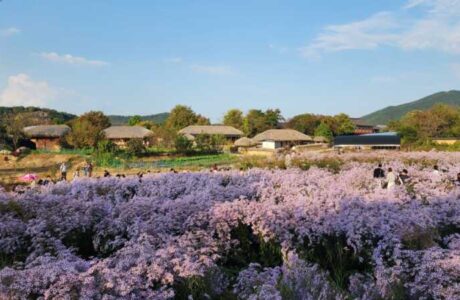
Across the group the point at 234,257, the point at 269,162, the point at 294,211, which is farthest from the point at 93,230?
the point at 269,162

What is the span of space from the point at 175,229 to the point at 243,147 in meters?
67.1

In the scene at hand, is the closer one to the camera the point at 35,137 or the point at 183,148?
the point at 183,148

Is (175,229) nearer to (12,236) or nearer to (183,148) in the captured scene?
(12,236)

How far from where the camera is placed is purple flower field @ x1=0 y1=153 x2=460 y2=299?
3.87 metres

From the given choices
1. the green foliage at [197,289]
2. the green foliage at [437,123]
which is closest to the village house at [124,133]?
the green foliage at [437,123]

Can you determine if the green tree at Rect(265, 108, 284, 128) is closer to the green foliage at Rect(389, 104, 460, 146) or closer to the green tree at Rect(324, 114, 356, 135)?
the green tree at Rect(324, 114, 356, 135)

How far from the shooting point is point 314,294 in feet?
12.4

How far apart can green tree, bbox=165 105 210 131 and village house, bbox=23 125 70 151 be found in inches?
1273

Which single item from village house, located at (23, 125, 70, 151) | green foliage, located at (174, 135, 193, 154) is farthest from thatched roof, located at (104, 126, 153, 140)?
green foliage, located at (174, 135, 193, 154)

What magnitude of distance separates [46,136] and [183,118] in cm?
3652

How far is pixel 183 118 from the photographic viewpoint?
100 m

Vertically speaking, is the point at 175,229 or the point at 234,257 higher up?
the point at 175,229

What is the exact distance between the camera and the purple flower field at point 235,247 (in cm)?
387

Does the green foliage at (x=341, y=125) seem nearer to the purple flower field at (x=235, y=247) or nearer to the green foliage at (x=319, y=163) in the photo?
the green foliage at (x=319, y=163)
